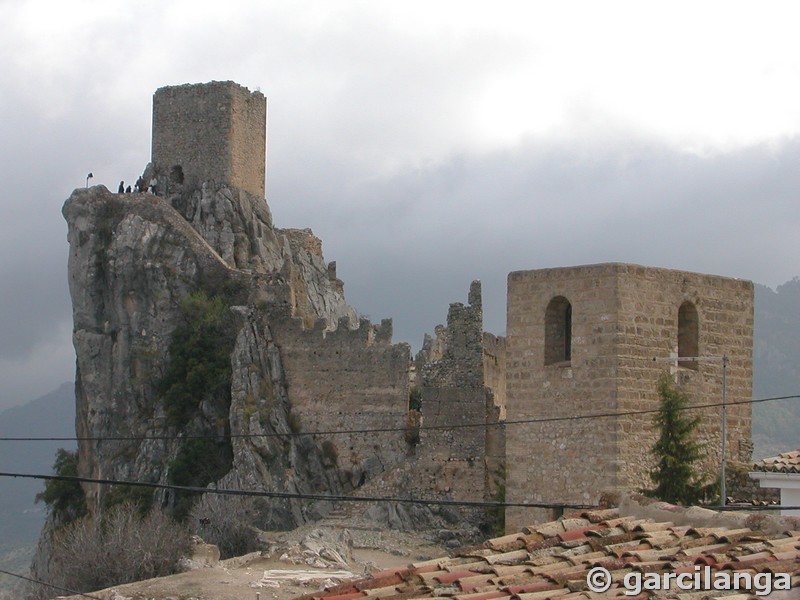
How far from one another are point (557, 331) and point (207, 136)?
26823 mm

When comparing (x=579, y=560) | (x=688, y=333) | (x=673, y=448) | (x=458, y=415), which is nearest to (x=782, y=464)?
(x=673, y=448)

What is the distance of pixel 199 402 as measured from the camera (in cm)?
4722

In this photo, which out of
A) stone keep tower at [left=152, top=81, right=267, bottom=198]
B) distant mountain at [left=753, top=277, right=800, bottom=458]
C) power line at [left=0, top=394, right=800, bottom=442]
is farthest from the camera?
distant mountain at [left=753, top=277, right=800, bottom=458]

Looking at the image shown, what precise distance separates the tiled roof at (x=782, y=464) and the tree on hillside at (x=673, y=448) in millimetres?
2026

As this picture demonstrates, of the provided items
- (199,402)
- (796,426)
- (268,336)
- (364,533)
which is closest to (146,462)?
(199,402)

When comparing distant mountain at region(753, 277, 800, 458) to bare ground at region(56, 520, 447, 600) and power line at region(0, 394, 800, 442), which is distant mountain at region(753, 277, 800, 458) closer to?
power line at region(0, 394, 800, 442)

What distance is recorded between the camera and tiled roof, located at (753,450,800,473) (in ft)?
Result: 78.0

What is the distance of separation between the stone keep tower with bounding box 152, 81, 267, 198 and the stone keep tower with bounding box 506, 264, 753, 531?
84.4 ft

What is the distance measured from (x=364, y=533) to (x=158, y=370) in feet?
41.6

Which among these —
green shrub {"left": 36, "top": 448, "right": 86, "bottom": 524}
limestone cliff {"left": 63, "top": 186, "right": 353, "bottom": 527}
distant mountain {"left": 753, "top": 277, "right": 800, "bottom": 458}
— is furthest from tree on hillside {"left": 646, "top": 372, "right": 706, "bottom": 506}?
distant mountain {"left": 753, "top": 277, "right": 800, "bottom": 458}

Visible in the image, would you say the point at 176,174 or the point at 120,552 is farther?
the point at 176,174

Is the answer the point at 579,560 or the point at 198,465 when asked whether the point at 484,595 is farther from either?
the point at 198,465

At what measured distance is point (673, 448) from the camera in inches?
1052

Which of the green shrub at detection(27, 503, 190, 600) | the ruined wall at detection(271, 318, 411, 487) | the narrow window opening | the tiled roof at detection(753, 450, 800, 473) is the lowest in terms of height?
the green shrub at detection(27, 503, 190, 600)
